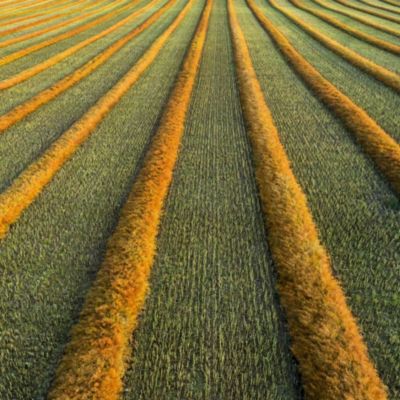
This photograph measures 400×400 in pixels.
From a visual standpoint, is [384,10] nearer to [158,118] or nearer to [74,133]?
[158,118]

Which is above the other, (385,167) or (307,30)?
(307,30)

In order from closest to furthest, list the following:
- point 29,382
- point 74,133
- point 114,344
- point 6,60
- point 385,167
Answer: point 29,382 → point 114,344 → point 385,167 → point 74,133 → point 6,60

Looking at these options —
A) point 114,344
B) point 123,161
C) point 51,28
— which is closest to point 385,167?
point 123,161

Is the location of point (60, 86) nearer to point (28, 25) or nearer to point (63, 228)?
point (63, 228)

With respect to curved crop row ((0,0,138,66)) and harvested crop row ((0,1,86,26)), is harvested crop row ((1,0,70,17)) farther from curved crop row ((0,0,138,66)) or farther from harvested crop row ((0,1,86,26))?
curved crop row ((0,0,138,66))

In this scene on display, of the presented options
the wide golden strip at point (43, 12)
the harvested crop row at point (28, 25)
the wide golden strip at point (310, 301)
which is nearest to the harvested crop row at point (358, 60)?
the wide golden strip at point (310, 301)

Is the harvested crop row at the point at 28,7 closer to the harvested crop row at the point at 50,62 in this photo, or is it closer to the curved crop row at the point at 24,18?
the curved crop row at the point at 24,18

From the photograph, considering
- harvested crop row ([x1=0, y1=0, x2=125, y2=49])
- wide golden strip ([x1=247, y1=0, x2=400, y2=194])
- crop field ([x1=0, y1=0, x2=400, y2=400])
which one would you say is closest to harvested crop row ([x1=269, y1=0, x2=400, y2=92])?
crop field ([x1=0, y1=0, x2=400, y2=400])
